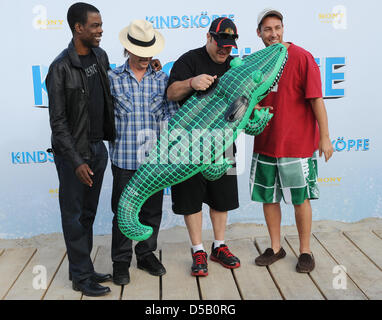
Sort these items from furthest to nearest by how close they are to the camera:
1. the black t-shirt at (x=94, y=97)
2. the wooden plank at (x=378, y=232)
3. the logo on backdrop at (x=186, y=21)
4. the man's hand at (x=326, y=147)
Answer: the logo on backdrop at (x=186, y=21)
the wooden plank at (x=378, y=232)
the man's hand at (x=326, y=147)
the black t-shirt at (x=94, y=97)

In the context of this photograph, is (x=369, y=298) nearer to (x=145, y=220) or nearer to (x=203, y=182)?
(x=203, y=182)

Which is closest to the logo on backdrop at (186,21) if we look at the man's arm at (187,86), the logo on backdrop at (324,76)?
the logo on backdrop at (324,76)

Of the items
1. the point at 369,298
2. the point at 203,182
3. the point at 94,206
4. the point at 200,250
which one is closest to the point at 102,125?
the point at 94,206

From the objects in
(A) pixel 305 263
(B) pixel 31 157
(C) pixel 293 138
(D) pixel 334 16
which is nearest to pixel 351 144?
(D) pixel 334 16

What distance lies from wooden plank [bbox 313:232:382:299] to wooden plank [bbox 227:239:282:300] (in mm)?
536

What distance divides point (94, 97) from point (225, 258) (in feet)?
4.48

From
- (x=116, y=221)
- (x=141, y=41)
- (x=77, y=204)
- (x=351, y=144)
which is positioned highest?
(x=141, y=41)

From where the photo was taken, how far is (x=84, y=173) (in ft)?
8.08

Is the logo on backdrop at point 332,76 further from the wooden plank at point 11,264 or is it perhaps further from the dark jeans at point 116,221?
the wooden plank at point 11,264

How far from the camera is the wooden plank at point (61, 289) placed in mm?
2666

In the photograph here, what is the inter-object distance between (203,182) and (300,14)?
5.87 feet

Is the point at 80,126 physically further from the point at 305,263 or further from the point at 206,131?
the point at 305,263

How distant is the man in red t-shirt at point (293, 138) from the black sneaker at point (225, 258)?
0.19 m

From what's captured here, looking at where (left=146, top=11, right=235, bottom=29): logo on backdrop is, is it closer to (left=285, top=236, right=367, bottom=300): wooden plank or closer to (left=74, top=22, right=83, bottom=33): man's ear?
(left=74, top=22, right=83, bottom=33): man's ear
